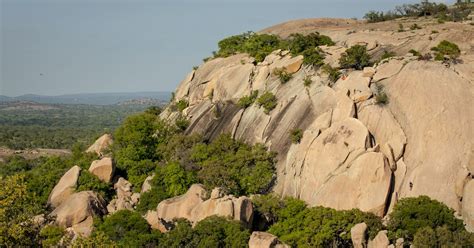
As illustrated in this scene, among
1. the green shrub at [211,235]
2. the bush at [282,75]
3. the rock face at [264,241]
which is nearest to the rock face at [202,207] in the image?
the green shrub at [211,235]

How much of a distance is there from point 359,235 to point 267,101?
1719cm

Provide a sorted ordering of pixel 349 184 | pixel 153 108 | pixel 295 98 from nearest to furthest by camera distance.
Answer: pixel 349 184
pixel 295 98
pixel 153 108

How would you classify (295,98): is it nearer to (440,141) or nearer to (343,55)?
(343,55)

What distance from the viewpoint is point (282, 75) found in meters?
52.5

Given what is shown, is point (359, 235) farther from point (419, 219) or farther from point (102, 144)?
point (102, 144)

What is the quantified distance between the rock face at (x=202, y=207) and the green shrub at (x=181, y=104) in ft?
56.0

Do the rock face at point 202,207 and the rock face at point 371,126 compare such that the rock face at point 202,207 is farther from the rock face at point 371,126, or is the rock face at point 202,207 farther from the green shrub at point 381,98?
the green shrub at point 381,98

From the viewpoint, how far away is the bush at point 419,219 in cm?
3672

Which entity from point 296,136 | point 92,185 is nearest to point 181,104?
point 92,185

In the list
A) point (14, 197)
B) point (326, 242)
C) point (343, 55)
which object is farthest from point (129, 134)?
point (14, 197)

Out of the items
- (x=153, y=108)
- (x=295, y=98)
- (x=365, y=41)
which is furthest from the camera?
(x=153, y=108)

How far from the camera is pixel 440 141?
41500mm

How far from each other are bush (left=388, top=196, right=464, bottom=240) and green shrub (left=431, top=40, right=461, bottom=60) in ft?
45.2

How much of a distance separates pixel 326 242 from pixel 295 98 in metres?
14.6
